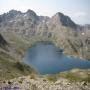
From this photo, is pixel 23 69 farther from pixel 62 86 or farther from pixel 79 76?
pixel 62 86

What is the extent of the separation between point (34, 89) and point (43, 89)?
2.05 m

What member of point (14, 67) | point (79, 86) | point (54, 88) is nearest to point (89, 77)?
point (79, 86)

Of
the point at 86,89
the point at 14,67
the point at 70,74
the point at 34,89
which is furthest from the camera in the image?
the point at 14,67

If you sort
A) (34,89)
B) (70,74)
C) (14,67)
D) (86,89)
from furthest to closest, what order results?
1. (14,67)
2. (70,74)
3. (86,89)
4. (34,89)

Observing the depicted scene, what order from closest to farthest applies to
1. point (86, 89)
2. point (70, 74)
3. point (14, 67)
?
point (86, 89) → point (70, 74) → point (14, 67)

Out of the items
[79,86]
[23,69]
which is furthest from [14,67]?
[79,86]

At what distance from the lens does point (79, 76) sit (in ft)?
283

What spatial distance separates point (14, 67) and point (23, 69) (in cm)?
1054

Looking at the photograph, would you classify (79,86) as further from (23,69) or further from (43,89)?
(23,69)

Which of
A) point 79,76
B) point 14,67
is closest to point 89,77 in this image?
point 79,76

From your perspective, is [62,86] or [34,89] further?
[62,86]

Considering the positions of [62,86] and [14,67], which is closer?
[62,86]

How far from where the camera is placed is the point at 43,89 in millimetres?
48562

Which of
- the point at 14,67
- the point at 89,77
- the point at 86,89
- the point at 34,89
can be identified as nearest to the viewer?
the point at 34,89
